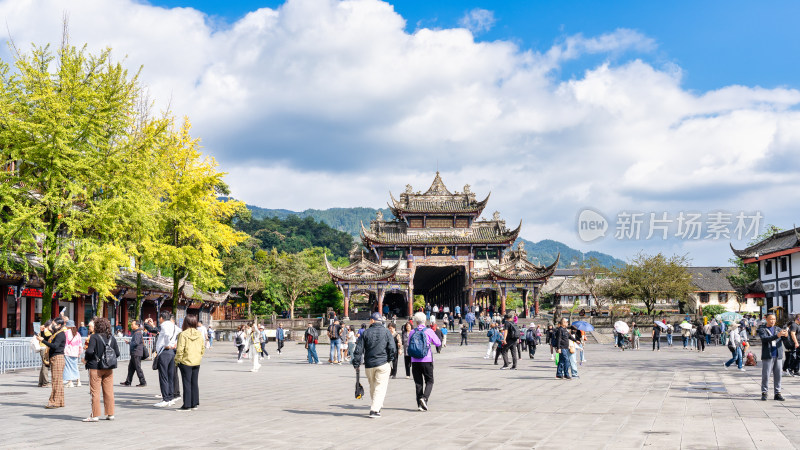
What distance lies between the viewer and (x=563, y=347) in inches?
700

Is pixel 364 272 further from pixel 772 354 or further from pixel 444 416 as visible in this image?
pixel 444 416

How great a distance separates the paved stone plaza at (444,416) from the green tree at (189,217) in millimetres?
10859

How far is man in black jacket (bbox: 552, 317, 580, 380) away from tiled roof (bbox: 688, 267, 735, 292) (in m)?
77.5

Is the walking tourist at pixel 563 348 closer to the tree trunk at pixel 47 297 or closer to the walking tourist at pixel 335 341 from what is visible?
the walking tourist at pixel 335 341

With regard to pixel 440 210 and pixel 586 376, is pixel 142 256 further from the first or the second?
pixel 440 210

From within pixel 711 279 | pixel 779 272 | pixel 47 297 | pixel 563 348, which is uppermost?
pixel 779 272

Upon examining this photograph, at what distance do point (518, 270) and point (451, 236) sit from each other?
21.4 ft

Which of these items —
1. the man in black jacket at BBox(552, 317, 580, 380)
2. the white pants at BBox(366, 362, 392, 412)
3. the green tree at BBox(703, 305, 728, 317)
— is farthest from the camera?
the green tree at BBox(703, 305, 728, 317)

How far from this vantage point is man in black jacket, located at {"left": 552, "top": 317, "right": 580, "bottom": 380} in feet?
57.8

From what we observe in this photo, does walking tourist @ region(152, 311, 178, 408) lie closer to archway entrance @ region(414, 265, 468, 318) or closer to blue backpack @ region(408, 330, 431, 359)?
blue backpack @ region(408, 330, 431, 359)

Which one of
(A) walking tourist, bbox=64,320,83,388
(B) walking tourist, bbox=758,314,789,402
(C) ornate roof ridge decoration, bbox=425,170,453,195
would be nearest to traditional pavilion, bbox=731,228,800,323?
(C) ornate roof ridge decoration, bbox=425,170,453,195

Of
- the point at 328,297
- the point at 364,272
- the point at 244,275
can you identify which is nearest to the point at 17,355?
the point at 364,272

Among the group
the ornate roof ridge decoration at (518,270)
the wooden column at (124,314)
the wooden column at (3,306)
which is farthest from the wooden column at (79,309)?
the ornate roof ridge decoration at (518,270)

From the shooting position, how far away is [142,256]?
27.6m
